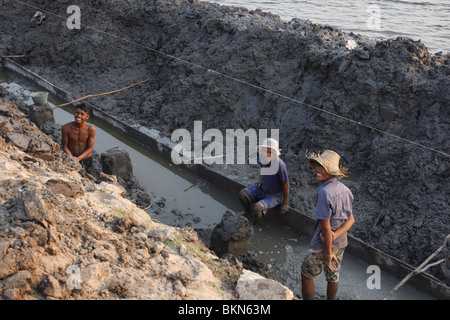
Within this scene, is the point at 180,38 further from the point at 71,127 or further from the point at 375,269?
the point at 375,269

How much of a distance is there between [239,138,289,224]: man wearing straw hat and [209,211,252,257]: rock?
60 cm

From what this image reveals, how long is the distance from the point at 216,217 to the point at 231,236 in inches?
52.6

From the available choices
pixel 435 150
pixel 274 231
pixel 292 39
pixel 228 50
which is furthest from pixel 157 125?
pixel 435 150

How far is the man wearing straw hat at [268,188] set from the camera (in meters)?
5.75

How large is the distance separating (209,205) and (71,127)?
2.54 meters

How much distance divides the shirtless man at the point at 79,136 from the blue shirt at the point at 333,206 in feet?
13.2

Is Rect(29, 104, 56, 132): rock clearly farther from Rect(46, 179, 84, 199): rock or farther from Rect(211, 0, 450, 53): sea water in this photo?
Rect(211, 0, 450, 53): sea water

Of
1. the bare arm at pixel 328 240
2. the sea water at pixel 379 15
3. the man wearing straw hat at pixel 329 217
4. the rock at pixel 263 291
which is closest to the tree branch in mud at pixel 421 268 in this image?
the man wearing straw hat at pixel 329 217

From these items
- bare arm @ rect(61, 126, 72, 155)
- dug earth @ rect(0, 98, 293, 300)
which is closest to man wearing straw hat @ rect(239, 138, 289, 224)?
dug earth @ rect(0, 98, 293, 300)

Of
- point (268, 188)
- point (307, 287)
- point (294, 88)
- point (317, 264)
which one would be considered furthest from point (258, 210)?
point (294, 88)

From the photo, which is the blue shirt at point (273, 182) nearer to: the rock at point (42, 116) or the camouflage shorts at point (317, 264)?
the camouflage shorts at point (317, 264)

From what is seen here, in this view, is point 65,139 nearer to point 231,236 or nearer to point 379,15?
point 231,236

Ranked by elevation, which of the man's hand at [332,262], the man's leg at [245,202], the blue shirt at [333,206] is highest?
the blue shirt at [333,206]

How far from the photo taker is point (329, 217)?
13.3 ft
